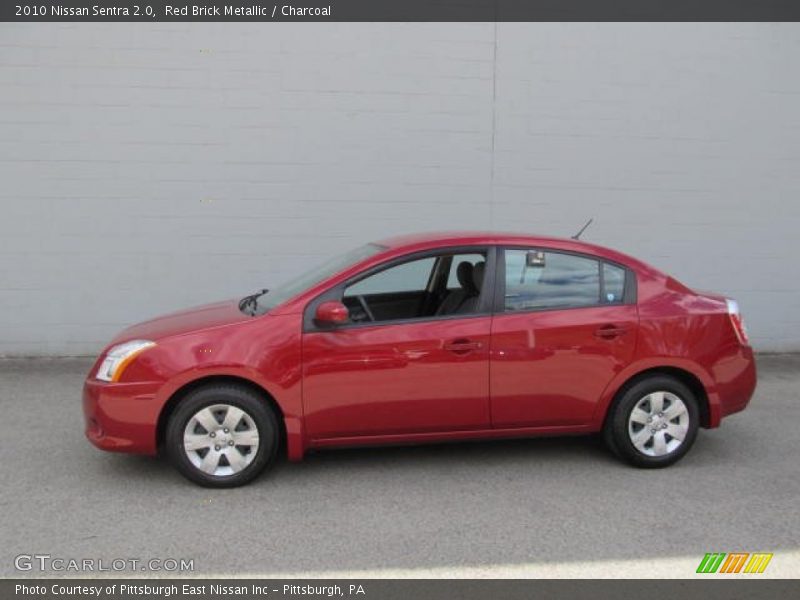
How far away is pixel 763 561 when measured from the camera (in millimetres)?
3578

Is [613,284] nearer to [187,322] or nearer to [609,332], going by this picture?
[609,332]

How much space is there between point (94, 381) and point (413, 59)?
508 cm

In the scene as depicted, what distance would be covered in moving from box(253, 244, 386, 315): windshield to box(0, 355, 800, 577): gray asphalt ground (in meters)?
1.09

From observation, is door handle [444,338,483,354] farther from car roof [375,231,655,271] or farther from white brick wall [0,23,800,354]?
white brick wall [0,23,800,354]

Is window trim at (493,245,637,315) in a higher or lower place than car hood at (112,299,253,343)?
higher

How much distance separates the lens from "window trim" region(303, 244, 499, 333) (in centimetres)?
441

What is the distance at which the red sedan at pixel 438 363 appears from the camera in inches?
169

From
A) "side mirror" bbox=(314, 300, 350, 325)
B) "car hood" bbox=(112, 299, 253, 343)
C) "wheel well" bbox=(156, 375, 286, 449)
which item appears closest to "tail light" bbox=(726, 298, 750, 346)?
"side mirror" bbox=(314, 300, 350, 325)
